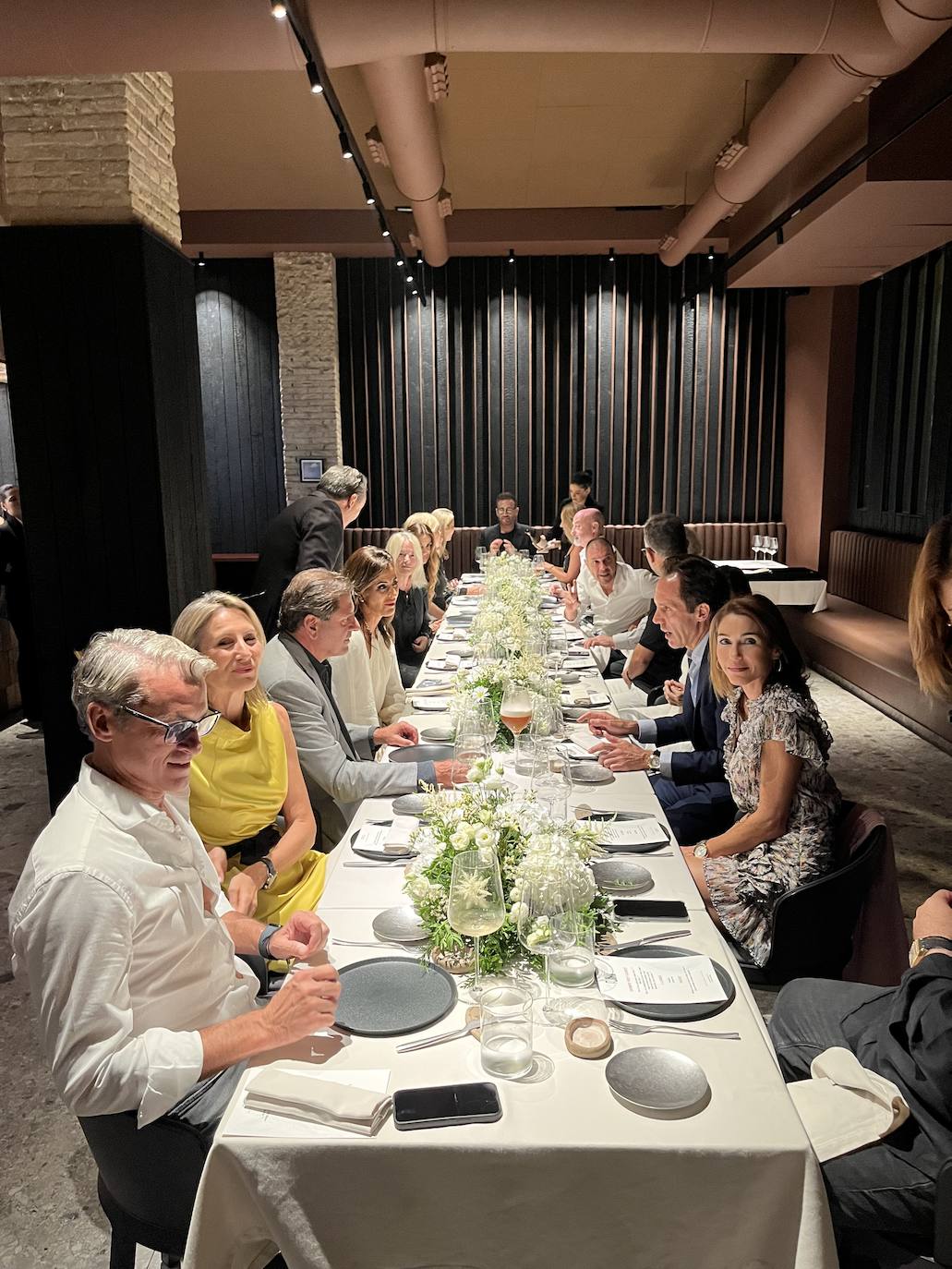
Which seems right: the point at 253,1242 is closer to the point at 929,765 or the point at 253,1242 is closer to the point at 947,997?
the point at 947,997

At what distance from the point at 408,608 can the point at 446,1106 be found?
466cm

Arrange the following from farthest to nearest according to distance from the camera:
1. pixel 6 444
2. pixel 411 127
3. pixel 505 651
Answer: pixel 6 444 → pixel 411 127 → pixel 505 651

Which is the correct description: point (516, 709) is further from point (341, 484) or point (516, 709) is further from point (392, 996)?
point (341, 484)

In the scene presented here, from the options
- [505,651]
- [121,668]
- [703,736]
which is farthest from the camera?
[505,651]

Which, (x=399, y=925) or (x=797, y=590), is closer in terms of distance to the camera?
(x=399, y=925)

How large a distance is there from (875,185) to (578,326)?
490 cm

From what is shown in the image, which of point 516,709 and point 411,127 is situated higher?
point 411,127

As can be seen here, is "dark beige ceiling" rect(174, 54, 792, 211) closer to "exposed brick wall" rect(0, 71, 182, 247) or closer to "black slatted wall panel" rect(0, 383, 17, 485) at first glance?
"exposed brick wall" rect(0, 71, 182, 247)

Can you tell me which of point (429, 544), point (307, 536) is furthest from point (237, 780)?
point (429, 544)

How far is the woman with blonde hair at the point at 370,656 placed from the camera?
387 centimetres

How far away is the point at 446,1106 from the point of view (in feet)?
4.49

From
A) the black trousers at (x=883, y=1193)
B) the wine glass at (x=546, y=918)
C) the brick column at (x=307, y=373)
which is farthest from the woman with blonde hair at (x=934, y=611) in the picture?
the brick column at (x=307, y=373)

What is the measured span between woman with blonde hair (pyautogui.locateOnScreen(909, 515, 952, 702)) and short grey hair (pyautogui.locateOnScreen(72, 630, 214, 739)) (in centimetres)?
170

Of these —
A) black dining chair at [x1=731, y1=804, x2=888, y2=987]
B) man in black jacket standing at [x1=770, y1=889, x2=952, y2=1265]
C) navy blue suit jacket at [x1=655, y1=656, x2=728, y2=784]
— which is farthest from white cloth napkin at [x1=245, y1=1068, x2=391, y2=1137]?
navy blue suit jacket at [x1=655, y1=656, x2=728, y2=784]
